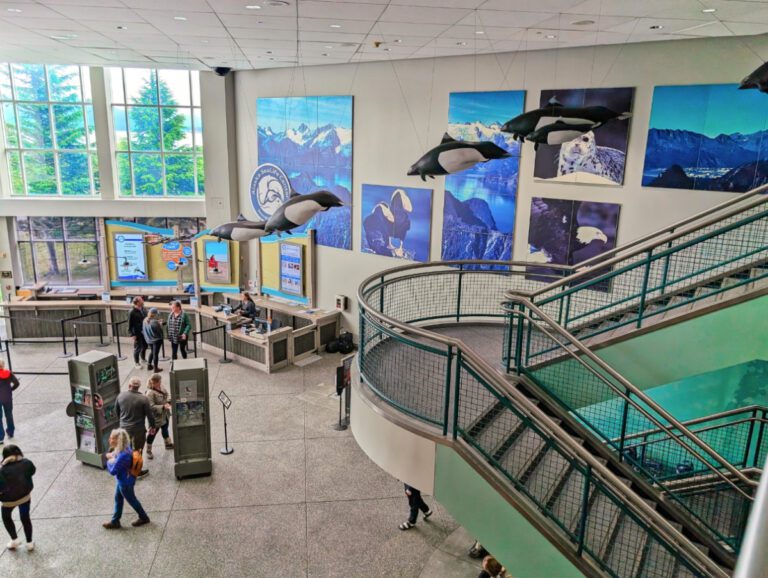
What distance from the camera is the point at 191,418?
796 centimetres

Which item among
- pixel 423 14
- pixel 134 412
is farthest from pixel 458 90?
pixel 134 412

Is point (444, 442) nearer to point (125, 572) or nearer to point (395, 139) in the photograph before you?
point (125, 572)

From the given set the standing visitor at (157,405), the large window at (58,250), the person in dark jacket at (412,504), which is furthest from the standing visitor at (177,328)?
the person in dark jacket at (412,504)

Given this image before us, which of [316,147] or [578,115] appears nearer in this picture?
[578,115]

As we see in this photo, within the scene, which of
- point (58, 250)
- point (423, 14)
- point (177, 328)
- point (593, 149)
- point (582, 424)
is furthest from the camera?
point (58, 250)

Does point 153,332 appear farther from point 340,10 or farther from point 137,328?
point 340,10

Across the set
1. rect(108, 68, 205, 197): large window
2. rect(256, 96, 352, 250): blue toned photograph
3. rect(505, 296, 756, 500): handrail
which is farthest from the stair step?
rect(108, 68, 205, 197): large window

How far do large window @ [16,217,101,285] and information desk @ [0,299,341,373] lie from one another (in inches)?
99.6

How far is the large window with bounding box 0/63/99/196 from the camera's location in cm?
1555

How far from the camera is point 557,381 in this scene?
552 cm

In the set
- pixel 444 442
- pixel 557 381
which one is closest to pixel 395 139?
pixel 557 381

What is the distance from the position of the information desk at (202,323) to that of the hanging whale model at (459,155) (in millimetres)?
5953

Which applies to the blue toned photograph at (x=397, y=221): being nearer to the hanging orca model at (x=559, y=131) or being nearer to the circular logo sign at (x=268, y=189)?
the circular logo sign at (x=268, y=189)

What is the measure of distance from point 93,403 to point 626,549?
703cm
